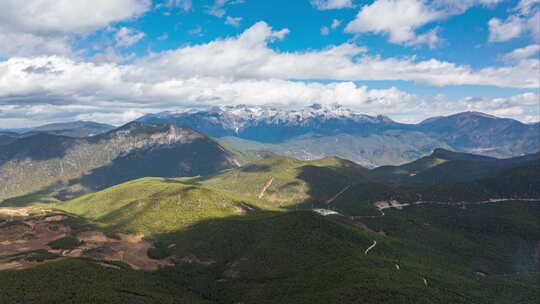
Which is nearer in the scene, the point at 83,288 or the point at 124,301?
the point at 124,301

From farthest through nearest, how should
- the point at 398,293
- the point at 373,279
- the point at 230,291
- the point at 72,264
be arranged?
the point at 230,291, the point at 72,264, the point at 373,279, the point at 398,293

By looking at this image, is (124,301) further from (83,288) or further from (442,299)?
(442,299)

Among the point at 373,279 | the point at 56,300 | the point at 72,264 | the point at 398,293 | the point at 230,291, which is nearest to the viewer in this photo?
the point at 56,300

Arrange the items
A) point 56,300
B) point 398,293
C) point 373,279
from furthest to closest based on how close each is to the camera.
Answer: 1. point 373,279
2. point 398,293
3. point 56,300

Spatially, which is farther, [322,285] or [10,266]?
[10,266]

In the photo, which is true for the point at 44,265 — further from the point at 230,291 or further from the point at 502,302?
the point at 502,302

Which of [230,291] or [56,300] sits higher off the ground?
[56,300]

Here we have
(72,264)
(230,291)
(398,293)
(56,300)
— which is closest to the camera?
(56,300)

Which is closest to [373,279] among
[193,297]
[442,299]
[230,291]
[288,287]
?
[442,299]

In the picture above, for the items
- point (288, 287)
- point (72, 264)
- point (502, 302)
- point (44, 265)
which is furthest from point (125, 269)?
point (502, 302)
